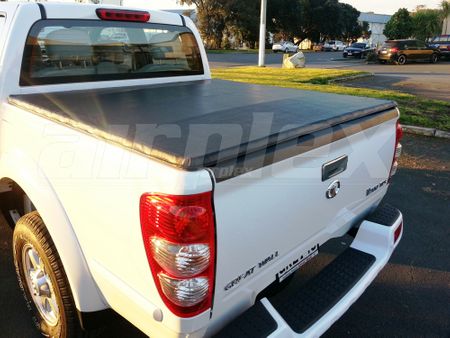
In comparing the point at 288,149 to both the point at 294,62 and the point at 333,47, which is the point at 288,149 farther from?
the point at 333,47

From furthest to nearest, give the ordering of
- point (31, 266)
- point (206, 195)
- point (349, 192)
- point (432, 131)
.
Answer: point (432, 131) < point (31, 266) < point (349, 192) < point (206, 195)

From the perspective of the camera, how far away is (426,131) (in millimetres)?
7137

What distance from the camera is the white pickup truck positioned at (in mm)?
1565

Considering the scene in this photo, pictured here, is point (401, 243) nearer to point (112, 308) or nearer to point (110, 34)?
point (112, 308)

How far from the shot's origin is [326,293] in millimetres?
2137

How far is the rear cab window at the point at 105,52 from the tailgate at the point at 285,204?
6.58 ft

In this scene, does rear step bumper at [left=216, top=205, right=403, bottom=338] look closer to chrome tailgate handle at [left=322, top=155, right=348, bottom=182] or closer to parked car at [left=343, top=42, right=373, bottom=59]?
chrome tailgate handle at [left=322, top=155, right=348, bottom=182]

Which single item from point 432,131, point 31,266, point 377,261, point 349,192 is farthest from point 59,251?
point 432,131

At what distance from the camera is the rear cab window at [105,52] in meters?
2.94

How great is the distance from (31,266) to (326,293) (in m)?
1.79

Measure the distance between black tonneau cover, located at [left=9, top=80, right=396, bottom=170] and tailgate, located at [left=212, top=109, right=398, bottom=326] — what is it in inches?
3.1

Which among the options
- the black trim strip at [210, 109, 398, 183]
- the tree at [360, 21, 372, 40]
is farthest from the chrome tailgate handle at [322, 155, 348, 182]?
the tree at [360, 21, 372, 40]

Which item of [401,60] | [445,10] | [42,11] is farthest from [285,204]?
[445,10]

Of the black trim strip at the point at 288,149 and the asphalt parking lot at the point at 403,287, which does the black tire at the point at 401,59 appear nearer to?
the asphalt parking lot at the point at 403,287
